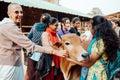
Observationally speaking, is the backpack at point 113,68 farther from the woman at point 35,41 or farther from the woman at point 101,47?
the woman at point 35,41

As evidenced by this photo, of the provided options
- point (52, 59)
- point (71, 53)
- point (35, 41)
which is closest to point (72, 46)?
point (71, 53)

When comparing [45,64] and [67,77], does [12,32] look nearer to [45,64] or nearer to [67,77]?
[67,77]

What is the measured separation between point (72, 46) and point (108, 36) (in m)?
1.21

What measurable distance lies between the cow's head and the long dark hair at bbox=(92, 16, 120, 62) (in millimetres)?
818

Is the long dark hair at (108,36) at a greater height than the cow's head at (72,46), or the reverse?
the long dark hair at (108,36)

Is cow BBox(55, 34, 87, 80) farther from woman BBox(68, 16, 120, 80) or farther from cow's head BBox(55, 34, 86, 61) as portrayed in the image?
woman BBox(68, 16, 120, 80)

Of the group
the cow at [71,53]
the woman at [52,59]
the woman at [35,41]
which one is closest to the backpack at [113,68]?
the cow at [71,53]

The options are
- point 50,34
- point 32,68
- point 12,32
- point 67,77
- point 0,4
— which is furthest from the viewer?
point 0,4

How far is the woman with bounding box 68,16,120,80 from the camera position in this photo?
377cm

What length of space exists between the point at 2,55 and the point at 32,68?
8.97ft

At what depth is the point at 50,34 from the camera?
5977 millimetres

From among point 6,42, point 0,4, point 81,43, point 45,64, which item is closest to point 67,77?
point 81,43

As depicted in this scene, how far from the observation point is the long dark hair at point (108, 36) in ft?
12.3

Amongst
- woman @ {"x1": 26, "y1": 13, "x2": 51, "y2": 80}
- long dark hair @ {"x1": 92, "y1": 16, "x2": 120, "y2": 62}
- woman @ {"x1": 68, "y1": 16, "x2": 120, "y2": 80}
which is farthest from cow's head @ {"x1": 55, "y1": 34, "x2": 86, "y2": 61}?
woman @ {"x1": 26, "y1": 13, "x2": 51, "y2": 80}
